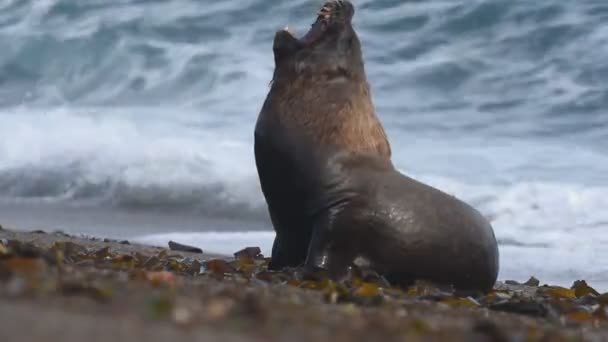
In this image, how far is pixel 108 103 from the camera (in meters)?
16.6

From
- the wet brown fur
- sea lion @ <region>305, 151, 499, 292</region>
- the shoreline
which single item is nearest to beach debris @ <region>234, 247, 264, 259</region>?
the wet brown fur

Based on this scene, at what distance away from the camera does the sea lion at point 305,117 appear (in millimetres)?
6129

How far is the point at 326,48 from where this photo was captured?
6.60m

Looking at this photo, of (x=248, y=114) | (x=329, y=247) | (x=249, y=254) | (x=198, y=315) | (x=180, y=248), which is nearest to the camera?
(x=198, y=315)

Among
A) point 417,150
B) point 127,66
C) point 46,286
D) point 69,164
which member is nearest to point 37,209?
point 69,164

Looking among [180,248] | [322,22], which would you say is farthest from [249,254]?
[322,22]

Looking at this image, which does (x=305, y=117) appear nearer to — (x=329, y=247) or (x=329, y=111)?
(x=329, y=111)

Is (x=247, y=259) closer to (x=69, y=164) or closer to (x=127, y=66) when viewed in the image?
(x=69, y=164)

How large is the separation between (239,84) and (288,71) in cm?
1005

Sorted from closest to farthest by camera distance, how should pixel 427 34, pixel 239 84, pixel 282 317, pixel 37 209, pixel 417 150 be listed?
pixel 282 317 < pixel 37 209 < pixel 417 150 < pixel 239 84 < pixel 427 34

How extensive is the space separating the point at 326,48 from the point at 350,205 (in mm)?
962

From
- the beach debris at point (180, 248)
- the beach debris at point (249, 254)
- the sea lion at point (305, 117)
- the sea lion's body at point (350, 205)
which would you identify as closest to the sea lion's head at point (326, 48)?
the sea lion at point (305, 117)

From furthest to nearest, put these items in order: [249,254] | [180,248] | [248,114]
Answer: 1. [248,114]
2. [180,248]
3. [249,254]

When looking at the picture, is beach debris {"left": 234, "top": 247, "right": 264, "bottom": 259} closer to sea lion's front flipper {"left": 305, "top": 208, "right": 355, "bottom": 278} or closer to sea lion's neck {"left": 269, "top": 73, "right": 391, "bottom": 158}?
sea lion's neck {"left": 269, "top": 73, "right": 391, "bottom": 158}
